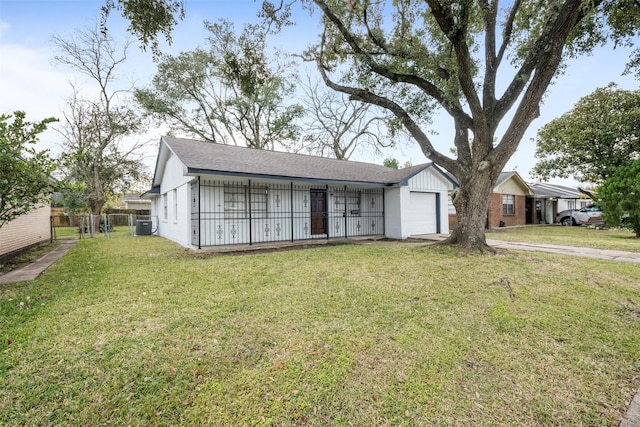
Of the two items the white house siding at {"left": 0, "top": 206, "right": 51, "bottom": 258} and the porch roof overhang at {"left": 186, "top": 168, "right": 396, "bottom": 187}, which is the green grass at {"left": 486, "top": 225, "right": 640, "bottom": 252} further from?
the white house siding at {"left": 0, "top": 206, "right": 51, "bottom": 258}

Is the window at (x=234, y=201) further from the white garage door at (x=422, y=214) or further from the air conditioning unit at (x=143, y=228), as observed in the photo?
the air conditioning unit at (x=143, y=228)

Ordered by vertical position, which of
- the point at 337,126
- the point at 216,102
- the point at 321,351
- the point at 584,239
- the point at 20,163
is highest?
the point at 216,102

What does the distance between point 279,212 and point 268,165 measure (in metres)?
1.93

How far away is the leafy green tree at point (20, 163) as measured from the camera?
5.35 meters

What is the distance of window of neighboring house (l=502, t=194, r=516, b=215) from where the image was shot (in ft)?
67.3

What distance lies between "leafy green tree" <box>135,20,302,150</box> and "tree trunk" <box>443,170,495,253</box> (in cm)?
1595

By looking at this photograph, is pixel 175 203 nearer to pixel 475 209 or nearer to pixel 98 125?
pixel 475 209

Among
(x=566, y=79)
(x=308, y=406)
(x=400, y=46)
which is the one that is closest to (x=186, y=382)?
(x=308, y=406)

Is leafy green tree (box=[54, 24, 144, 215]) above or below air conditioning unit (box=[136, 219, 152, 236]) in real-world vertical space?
above

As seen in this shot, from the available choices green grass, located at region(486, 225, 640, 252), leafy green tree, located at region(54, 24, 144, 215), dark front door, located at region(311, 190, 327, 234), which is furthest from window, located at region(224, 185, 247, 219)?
leafy green tree, located at region(54, 24, 144, 215)

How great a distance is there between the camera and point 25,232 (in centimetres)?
954

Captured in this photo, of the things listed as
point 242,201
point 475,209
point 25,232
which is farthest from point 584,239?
point 25,232

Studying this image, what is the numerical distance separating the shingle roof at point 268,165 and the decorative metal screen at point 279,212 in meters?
0.73

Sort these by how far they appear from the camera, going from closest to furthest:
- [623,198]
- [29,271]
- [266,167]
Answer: [29,271]
[266,167]
[623,198]
